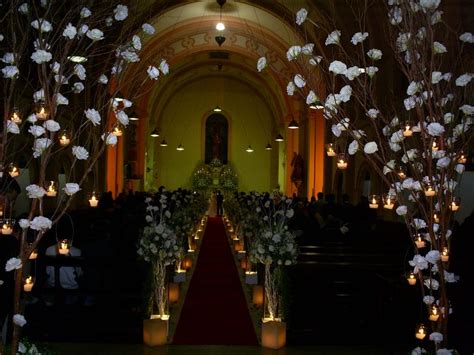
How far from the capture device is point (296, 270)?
7.98 meters

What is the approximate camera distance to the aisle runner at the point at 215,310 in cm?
764

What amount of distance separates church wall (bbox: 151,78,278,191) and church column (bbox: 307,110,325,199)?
1209cm

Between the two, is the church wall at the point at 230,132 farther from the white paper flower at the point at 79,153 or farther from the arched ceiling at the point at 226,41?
the white paper flower at the point at 79,153

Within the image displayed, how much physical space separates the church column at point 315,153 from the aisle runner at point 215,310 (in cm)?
859

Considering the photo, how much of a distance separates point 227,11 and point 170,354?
17.3 meters

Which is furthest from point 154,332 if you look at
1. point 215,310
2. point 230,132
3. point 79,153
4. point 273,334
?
point 230,132

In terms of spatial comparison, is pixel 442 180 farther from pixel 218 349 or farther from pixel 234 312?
pixel 234 312

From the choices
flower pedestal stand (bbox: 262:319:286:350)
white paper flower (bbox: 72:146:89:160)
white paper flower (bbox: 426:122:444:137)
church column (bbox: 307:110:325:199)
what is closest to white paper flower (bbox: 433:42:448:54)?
white paper flower (bbox: 426:122:444:137)

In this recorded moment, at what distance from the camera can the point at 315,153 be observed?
22.6 m

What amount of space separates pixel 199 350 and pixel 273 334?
33.6 inches

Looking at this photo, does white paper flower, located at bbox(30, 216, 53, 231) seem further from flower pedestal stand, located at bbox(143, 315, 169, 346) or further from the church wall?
the church wall

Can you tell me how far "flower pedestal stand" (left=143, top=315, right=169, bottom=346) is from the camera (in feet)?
23.9

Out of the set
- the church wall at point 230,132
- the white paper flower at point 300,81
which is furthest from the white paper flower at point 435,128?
the church wall at point 230,132

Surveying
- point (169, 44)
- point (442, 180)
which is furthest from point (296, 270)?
point (169, 44)
